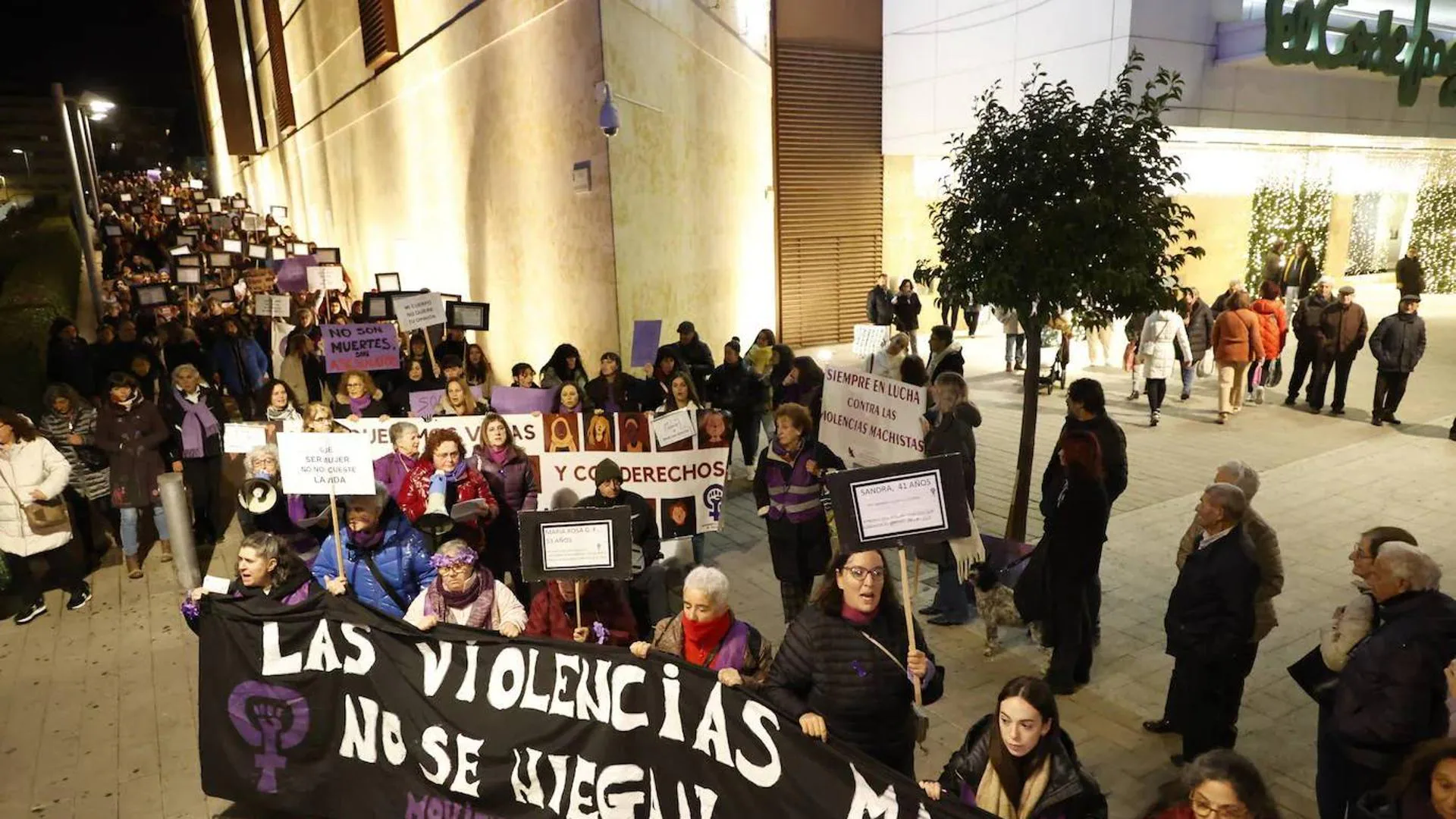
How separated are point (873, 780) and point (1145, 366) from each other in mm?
10573

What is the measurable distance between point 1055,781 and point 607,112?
10.0 m

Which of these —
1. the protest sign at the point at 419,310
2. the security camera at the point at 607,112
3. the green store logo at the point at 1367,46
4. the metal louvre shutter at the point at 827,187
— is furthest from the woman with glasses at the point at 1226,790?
the metal louvre shutter at the point at 827,187

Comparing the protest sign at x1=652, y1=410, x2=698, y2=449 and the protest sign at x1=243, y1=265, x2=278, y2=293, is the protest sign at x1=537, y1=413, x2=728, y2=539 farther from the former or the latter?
the protest sign at x1=243, y1=265, x2=278, y2=293

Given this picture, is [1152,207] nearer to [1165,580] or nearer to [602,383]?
[1165,580]

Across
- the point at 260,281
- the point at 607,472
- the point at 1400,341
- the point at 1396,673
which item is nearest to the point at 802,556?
the point at 607,472

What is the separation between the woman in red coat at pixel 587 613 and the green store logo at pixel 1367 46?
41.6 ft

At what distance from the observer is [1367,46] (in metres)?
14.2

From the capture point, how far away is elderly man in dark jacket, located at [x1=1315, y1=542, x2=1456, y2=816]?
355cm

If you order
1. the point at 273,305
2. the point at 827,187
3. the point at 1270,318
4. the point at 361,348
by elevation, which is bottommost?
the point at 1270,318

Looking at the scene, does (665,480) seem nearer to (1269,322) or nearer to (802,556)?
(802,556)

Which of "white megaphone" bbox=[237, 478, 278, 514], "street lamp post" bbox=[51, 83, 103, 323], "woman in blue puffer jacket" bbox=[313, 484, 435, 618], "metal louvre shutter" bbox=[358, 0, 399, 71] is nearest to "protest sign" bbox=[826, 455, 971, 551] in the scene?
"woman in blue puffer jacket" bbox=[313, 484, 435, 618]

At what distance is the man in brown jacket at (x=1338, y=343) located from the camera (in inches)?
475

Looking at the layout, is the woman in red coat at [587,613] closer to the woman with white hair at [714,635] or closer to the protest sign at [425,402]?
the woman with white hair at [714,635]

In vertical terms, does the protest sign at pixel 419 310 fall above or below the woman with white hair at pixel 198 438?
above
